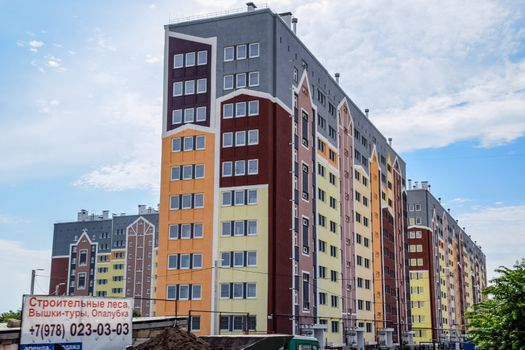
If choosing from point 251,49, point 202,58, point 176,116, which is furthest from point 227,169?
point 251,49

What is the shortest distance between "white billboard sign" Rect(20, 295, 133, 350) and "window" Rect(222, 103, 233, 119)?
4578 cm

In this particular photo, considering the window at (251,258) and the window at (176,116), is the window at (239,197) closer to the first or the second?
the window at (251,258)

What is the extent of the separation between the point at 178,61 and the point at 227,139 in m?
11.4

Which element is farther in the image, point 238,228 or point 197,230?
point 197,230

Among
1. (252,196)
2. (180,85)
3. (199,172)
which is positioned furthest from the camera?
(180,85)

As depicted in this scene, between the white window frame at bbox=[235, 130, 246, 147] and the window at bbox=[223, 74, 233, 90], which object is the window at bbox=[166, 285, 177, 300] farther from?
the window at bbox=[223, 74, 233, 90]

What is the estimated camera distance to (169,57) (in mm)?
75438

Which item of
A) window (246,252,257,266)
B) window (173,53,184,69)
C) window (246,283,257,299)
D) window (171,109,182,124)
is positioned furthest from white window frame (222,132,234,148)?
window (246,283,257,299)

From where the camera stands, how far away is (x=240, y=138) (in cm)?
7050

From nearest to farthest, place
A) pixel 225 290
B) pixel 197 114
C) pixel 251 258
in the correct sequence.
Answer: pixel 251 258, pixel 225 290, pixel 197 114

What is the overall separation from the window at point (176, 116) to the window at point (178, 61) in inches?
203

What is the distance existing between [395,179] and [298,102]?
176 feet

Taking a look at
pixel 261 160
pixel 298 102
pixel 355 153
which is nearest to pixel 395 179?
pixel 355 153

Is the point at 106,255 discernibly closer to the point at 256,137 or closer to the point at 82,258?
the point at 82,258
